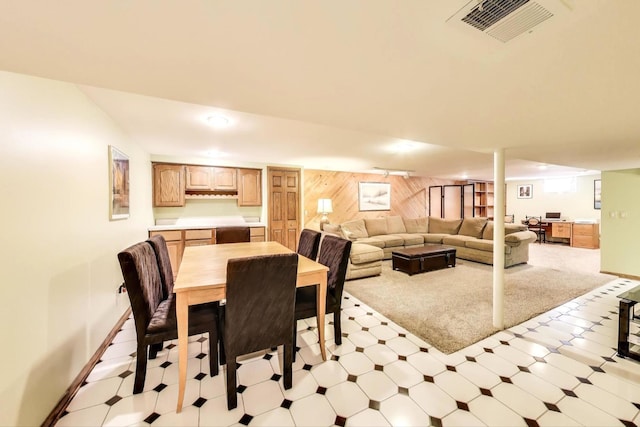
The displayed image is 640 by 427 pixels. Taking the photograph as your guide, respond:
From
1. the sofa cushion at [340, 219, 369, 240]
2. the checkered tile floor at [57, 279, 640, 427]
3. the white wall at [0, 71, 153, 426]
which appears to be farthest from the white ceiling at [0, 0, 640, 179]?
the sofa cushion at [340, 219, 369, 240]

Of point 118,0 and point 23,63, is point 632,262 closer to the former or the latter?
point 118,0

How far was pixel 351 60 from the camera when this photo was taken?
114 centimetres

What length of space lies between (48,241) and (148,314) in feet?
2.45

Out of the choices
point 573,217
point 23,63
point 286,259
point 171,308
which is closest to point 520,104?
point 286,259

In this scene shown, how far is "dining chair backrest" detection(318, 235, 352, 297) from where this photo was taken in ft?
7.76

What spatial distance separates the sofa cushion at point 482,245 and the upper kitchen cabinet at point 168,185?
5.92 metres

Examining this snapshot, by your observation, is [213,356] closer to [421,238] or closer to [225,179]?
[225,179]

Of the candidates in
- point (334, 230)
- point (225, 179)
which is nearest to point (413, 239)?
point (334, 230)

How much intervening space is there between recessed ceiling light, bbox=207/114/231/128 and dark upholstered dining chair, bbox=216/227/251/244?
167 cm

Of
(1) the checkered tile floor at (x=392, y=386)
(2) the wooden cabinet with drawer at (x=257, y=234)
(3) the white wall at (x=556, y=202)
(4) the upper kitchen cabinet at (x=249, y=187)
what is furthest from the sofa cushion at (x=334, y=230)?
(3) the white wall at (x=556, y=202)

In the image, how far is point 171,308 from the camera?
197cm

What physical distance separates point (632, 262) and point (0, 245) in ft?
25.1

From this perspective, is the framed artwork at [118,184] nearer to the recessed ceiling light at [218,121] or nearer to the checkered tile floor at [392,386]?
the recessed ceiling light at [218,121]

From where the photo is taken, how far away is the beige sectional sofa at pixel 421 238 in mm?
4375
